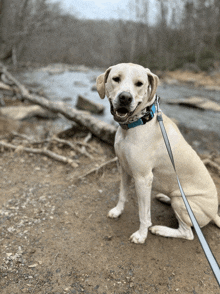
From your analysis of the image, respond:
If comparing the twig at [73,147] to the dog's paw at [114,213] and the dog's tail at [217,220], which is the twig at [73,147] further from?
the dog's tail at [217,220]

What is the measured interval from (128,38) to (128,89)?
3415cm

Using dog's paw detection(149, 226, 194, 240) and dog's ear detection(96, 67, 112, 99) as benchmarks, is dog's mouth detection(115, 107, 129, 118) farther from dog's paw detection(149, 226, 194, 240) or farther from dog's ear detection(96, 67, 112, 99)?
dog's paw detection(149, 226, 194, 240)

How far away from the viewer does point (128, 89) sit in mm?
2170

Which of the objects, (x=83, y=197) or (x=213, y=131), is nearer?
(x=83, y=197)

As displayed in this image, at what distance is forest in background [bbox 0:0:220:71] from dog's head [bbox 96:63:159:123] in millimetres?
17148

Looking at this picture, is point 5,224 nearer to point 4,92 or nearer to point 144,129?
point 144,129

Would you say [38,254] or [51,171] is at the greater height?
[38,254]

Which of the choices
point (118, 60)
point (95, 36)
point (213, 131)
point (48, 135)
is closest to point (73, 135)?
point (48, 135)

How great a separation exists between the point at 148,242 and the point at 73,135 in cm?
349

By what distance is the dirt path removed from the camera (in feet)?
7.49

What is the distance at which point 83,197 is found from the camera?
12.1 ft

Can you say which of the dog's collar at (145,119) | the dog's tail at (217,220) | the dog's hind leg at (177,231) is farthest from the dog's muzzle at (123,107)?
the dog's tail at (217,220)

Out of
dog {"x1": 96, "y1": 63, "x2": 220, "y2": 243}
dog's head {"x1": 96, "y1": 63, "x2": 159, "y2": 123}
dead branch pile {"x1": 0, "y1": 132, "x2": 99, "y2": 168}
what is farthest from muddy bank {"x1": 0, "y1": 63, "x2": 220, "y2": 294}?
dog's head {"x1": 96, "y1": 63, "x2": 159, "y2": 123}

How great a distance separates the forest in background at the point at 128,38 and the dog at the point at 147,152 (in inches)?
679
